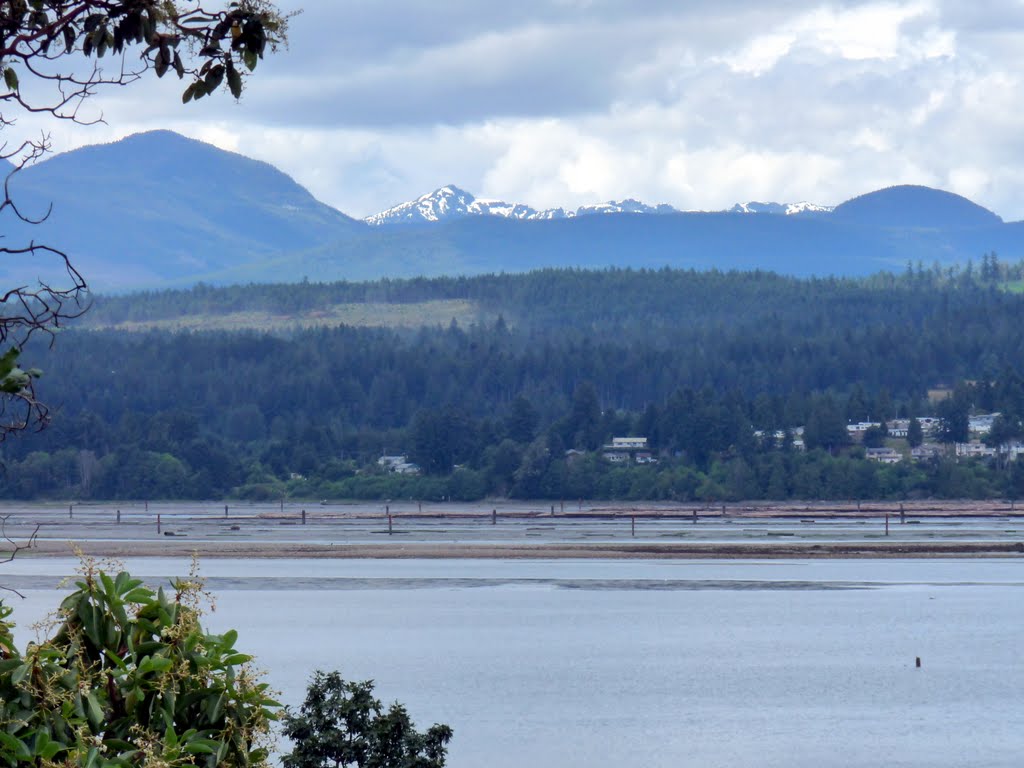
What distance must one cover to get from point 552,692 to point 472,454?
306ft

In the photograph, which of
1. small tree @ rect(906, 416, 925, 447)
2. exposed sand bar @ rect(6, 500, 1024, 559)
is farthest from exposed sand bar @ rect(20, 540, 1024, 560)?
small tree @ rect(906, 416, 925, 447)

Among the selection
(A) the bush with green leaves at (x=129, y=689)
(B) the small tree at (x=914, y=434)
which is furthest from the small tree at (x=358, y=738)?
(B) the small tree at (x=914, y=434)

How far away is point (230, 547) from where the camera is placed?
7294 cm

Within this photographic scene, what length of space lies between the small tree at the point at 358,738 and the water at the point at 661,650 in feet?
39.6

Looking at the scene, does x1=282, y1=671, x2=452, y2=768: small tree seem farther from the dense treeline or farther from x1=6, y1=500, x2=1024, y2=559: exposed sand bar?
the dense treeline

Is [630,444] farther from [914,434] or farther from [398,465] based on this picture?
[914,434]

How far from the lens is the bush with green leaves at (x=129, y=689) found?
6.62 meters

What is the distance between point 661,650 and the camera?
45.0 metres

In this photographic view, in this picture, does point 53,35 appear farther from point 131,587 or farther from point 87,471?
point 87,471

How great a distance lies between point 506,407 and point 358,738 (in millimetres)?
143529

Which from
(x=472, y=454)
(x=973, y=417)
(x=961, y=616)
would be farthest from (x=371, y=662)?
(x=973, y=417)

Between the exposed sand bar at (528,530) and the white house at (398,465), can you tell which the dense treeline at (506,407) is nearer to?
the white house at (398,465)

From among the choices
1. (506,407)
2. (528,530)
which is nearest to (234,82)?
(528,530)

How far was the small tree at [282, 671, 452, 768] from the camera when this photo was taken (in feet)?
56.0
